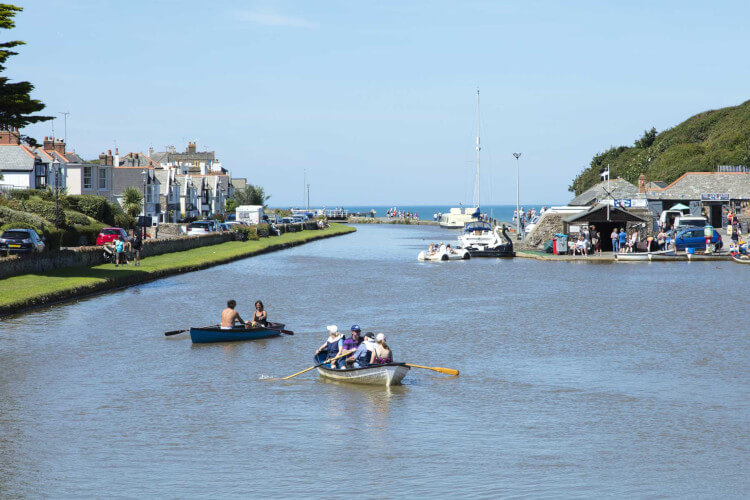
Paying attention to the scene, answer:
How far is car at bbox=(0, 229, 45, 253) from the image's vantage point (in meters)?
49.7

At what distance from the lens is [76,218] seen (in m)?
69.9

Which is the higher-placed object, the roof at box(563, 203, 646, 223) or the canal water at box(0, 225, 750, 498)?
the roof at box(563, 203, 646, 223)

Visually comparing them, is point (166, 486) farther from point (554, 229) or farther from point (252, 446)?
point (554, 229)

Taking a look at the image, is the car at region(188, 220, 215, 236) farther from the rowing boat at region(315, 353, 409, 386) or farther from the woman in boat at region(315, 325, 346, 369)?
the rowing boat at region(315, 353, 409, 386)

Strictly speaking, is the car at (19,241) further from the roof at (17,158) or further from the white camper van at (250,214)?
the white camper van at (250,214)

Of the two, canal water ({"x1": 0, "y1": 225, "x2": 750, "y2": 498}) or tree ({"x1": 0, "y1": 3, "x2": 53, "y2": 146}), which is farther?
tree ({"x1": 0, "y1": 3, "x2": 53, "y2": 146})

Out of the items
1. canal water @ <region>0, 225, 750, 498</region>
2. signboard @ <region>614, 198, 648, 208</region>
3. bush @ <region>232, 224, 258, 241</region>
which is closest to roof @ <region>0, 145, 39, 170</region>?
bush @ <region>232, 224, 258, 241</region>

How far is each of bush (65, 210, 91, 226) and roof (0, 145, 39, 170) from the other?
18.9 metres

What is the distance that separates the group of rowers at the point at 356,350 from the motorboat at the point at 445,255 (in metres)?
47.5

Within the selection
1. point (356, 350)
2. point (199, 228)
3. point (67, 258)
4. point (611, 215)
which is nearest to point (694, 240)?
point (611, 215)

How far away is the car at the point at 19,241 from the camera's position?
49.7m

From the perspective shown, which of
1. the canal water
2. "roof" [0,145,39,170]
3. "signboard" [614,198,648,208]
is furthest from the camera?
"roof" [0,145,39,170]

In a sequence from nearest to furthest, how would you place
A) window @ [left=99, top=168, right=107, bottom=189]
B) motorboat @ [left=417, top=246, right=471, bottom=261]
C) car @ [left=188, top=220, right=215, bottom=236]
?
motorboat @ [left=417, top=246, right=471, bottom=261]
car @ [left=188, top=220, right=215, bottom=236]
window @ [left=99, top=168, right=107, bottom=189]

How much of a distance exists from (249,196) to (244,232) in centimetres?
7861
